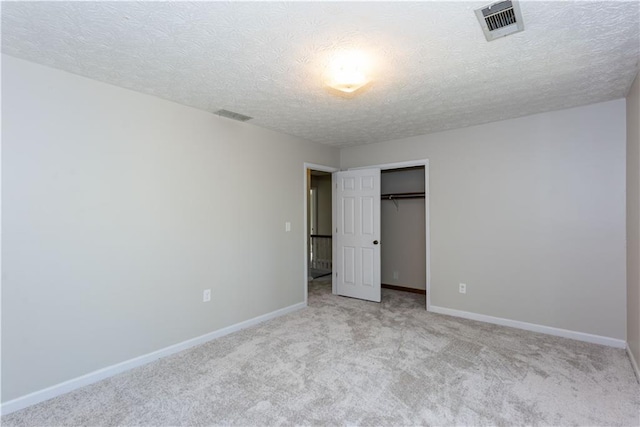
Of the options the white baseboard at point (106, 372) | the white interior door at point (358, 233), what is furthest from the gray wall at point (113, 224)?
the white interior door at point (358, 233)

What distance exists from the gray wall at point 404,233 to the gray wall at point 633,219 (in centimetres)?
250

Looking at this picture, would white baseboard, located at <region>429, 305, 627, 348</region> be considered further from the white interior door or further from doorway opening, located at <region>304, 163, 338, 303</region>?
doorway opening, located at <region>304, 163, 338, 303</region>

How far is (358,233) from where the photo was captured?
491 centimetres

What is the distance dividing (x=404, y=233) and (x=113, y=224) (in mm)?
4153

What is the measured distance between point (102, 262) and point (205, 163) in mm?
1303

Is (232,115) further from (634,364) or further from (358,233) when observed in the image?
(634,364)

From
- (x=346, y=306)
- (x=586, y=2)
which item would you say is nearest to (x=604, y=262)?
(x=586, y=2)

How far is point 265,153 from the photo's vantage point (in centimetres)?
393

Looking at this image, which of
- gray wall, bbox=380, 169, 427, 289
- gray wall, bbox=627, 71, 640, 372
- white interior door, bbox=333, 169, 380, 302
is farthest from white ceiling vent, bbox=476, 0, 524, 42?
gray wall, bbox=380, 169, 427, 289

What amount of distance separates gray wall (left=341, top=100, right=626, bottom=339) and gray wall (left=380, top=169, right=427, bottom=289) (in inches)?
36.3

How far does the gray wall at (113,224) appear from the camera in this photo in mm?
2182

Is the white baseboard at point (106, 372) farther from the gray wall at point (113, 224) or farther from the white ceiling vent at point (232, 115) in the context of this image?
the white ceiling vent at point (232, 115)

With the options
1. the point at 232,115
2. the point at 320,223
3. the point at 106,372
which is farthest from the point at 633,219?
the point at 320,223

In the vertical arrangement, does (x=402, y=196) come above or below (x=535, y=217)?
above
